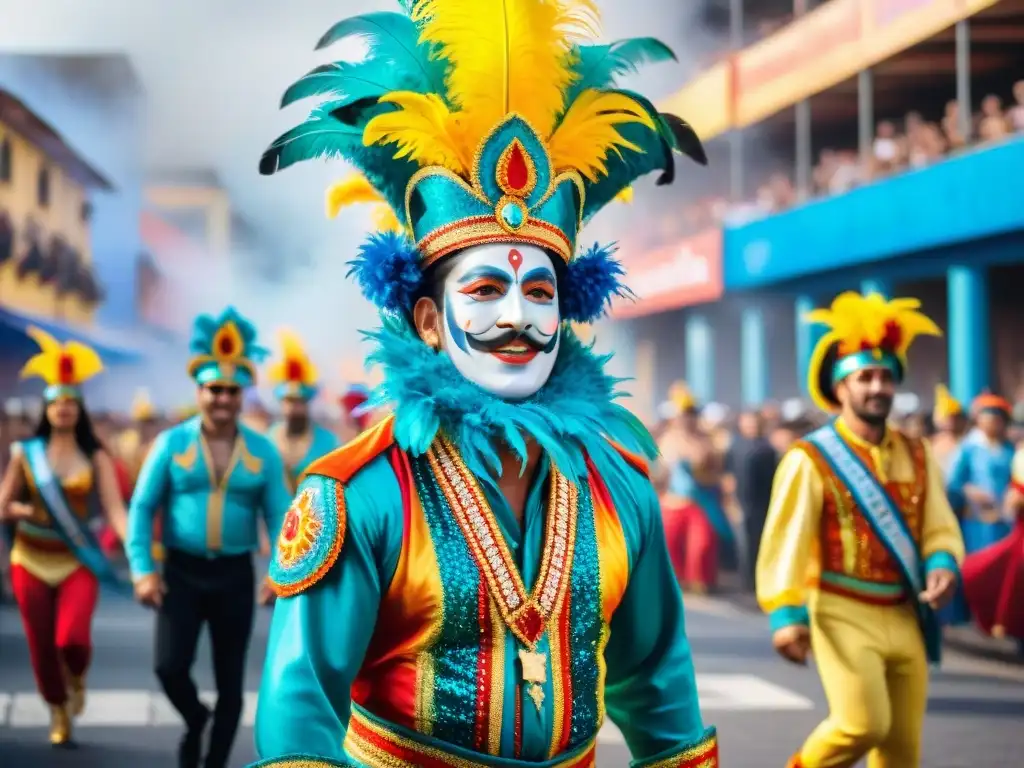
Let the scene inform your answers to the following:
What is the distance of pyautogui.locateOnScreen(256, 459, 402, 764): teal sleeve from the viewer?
3189 mm

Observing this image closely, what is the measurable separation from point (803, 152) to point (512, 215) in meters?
22.5

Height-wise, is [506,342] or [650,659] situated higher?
[506,342]

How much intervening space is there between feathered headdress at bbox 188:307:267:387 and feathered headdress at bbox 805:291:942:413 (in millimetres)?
2649

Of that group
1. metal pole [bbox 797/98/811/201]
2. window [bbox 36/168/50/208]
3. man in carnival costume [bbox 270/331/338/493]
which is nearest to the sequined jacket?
man in carnival costume [bbox 270/331/338/493]

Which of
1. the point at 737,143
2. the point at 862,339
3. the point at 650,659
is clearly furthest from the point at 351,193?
the point at 737,143

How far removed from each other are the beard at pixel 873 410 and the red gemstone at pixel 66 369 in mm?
4341

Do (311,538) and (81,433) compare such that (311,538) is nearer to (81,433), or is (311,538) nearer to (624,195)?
(624,195)

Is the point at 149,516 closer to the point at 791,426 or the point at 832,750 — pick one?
the point at 832,750

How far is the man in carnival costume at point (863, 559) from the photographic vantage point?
6.14 metres

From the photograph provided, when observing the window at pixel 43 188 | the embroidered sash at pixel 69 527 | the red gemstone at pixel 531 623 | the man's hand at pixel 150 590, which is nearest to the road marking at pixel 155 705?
the embroidered sash at pixel 69 527

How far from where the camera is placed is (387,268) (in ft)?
11.8

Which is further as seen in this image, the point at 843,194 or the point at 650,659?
the point at 843,194

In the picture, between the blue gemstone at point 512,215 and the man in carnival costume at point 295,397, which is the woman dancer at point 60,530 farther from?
the blue gemstone at point 512,215

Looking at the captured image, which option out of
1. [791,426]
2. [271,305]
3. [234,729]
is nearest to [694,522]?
[791,426]
